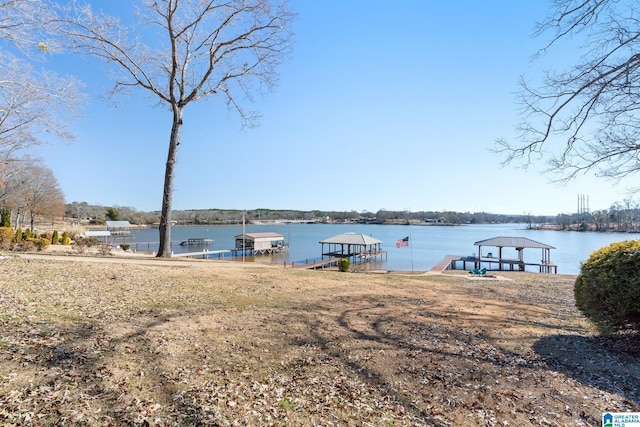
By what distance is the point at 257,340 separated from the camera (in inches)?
185

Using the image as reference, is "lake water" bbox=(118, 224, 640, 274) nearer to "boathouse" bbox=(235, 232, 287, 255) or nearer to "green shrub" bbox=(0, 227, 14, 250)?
"boathouse" bbox=(235, 232, 287, 255)

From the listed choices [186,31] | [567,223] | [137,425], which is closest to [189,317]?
[137,425]

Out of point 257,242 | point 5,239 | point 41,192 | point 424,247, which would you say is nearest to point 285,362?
point 5,239

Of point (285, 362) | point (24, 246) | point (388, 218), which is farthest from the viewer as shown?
point (388, 218)

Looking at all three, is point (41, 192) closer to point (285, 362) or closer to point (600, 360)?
point (285, 362)

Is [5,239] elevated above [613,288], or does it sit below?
below

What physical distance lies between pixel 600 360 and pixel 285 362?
4.52 metres

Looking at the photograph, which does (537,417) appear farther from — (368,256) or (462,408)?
(368,256)

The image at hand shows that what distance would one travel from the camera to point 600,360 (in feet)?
14.9

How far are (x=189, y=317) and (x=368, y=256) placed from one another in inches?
1738

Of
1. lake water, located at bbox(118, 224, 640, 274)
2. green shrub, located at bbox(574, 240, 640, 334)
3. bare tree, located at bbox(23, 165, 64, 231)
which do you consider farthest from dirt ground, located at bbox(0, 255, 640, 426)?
bare tree, located at bbox(23, 165, 64, 231)

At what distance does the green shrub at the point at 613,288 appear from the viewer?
4.61m

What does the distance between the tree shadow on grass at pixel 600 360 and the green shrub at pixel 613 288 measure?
1.10 ft

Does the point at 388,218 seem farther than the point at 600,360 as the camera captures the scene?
Yes
